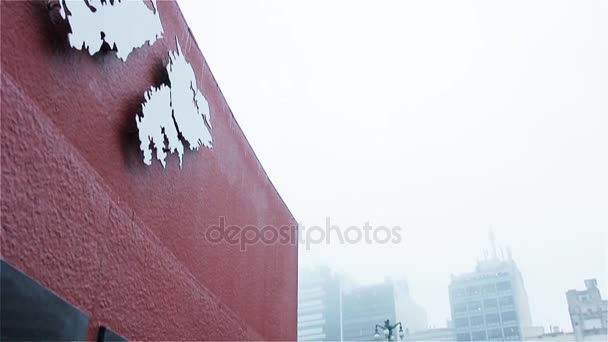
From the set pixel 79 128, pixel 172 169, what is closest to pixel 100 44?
pixel 79 128

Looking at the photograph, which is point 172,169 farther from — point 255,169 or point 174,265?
point 255,169

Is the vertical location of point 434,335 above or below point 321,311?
below

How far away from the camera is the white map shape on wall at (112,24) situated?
145 centimetres

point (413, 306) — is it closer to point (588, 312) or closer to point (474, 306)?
point (474, 306)

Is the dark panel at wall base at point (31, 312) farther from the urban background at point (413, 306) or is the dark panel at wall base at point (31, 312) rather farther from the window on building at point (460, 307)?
the window on building at point (460, 307)

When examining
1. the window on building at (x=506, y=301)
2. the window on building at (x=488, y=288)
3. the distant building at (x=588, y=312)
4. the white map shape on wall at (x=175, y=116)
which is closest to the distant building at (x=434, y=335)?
the window on building at (x=488, y=288)

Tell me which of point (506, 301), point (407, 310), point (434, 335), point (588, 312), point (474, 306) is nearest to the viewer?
point (588, 312)

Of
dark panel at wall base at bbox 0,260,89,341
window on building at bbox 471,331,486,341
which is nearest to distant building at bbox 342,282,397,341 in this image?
window on building at bbox 471,331,486,341

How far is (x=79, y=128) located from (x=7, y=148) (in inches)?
12.4

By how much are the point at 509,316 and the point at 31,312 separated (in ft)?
149

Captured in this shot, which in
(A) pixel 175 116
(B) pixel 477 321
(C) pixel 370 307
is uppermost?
(C) pixel 370 307

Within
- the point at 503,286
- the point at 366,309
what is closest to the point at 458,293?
the point at 503,286

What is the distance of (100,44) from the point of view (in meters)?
1.59

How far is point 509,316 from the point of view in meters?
41.6
